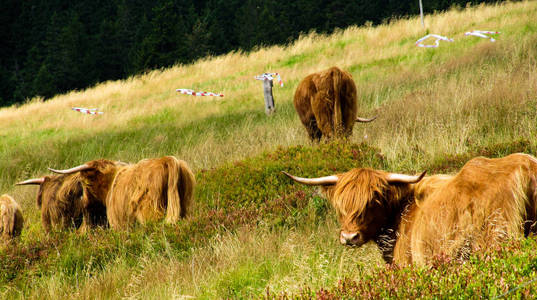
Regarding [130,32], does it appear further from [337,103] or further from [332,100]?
[337,103]

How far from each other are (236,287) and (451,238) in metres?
2.05

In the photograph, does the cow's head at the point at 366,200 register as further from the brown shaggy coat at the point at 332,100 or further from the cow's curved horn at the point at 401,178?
the brown shaggy coat at the point at 332,100

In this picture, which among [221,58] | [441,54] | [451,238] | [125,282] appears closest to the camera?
[451,238]

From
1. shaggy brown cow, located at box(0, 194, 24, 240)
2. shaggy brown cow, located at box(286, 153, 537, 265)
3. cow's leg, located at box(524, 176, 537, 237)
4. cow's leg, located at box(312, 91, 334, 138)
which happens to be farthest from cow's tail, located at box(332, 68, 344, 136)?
cow's leg, located at box(524, 176, 537, 237)

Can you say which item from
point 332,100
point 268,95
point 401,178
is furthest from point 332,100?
point 268,95

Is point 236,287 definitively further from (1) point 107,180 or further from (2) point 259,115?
(2) point 259,115

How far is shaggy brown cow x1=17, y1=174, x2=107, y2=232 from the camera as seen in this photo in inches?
296

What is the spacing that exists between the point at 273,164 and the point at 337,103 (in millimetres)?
1462

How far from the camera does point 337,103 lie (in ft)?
29.6

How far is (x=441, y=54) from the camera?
17.1 meters

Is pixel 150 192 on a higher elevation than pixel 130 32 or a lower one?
higher

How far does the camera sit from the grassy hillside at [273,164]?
473 centimetres

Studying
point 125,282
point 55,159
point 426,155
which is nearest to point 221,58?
point 55,159

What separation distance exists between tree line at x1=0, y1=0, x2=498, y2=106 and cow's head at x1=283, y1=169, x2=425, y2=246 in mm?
46490
